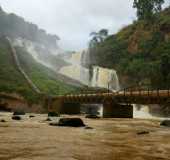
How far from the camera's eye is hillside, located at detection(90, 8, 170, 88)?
101069mm

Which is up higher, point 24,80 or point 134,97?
Answer: point 24,80

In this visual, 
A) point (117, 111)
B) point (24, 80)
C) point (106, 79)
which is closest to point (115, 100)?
point (117, 111)

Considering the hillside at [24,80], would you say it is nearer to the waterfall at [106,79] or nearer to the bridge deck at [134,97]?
the waterfall at [106,79]

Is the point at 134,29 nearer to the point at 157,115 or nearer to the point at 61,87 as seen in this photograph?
the point at 61,87

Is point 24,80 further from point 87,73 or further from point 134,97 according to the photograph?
point 134,97

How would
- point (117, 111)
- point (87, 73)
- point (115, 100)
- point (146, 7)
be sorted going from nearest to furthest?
1. point (115, 100)
2. point (117, 111)
3. point (146, 7)
4. point (87, 73)

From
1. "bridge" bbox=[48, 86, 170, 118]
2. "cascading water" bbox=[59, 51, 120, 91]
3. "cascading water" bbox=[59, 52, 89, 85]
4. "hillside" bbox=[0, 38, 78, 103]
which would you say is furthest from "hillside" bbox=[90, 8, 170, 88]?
"bridge" bbox=[48, 86, 170, 118]

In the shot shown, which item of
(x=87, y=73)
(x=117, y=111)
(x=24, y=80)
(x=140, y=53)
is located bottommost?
(x=117, y=111)

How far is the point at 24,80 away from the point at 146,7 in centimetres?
4229

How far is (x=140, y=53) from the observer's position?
123250 mm

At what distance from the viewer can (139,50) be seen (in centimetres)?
12531

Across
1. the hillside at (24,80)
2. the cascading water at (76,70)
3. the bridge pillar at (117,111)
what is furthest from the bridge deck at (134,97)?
the cascading water at (76,70)

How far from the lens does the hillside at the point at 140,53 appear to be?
101069 mm

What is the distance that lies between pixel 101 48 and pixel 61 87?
123 ft
